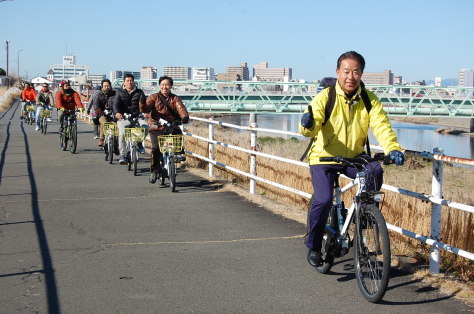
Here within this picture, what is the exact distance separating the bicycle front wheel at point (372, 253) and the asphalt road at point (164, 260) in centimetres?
Result: 13

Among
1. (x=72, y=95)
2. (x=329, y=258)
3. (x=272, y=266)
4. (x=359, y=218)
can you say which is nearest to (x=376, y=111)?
(x=359, y=218)

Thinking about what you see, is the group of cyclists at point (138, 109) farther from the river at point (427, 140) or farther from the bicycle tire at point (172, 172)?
the river at point (427, 140)

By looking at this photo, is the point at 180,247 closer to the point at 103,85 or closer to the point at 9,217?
the point at 9,217

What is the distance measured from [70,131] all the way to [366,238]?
14038 mm

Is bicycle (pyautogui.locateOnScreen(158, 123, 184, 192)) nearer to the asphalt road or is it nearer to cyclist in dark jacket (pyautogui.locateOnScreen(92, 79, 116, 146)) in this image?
the asphalt road

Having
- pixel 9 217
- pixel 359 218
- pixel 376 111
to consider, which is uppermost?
pixel 376 111

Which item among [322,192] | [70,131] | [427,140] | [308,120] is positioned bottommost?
[427,140]

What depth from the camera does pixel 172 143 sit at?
11531 millimetres

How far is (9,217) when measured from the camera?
8.84 m

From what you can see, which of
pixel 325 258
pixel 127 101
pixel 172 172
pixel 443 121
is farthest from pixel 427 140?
pixel 443 121

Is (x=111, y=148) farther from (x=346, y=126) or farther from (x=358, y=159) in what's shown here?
(x=358, y=159)

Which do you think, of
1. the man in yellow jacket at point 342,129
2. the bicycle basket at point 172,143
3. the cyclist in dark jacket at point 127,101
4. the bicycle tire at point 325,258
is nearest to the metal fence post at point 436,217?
the man in yellow jacket at point 342,129

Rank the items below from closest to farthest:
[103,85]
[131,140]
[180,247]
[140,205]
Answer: [180,247]
[140,205]
[131,140]
[103,85]

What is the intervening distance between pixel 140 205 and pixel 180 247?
9.44ft
